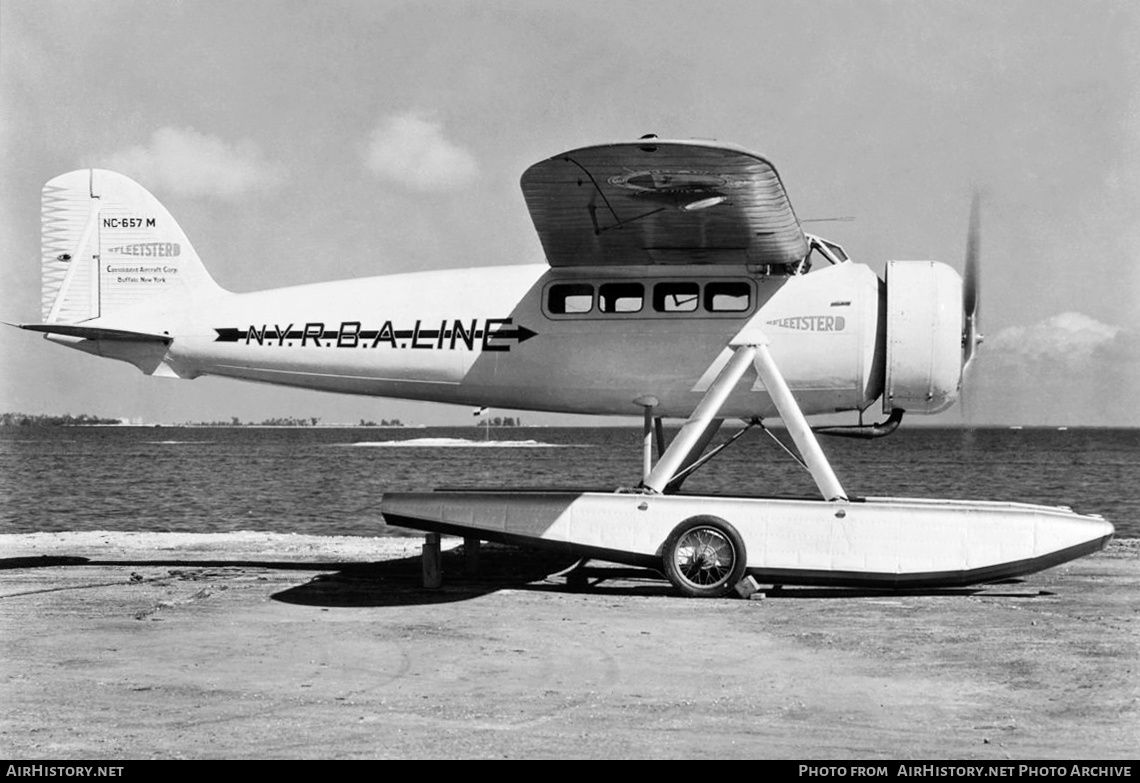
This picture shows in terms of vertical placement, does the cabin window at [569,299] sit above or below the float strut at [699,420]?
above

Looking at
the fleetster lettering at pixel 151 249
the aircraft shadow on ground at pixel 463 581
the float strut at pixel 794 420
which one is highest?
the fleetster lettering at pixel 151 249

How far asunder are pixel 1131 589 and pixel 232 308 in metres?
10.2

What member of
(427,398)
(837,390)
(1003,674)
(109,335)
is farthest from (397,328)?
(1003,674)

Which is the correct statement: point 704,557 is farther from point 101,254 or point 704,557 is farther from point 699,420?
point 101,254

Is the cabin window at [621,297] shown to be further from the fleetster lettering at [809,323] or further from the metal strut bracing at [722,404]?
the fleetster lettering at [809,323]

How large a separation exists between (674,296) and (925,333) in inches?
102

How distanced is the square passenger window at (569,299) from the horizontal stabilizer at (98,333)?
15.0 ft

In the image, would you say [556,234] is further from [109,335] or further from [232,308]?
[109,335]

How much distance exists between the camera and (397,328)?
12391mm

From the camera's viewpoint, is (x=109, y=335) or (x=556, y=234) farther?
(x=109, y=335)

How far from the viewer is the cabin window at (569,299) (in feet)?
39.9

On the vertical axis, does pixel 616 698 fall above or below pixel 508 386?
below

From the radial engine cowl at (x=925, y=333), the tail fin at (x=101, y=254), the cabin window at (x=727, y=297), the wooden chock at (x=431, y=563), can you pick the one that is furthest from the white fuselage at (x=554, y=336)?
the wooden chock at (x=431, y=563)

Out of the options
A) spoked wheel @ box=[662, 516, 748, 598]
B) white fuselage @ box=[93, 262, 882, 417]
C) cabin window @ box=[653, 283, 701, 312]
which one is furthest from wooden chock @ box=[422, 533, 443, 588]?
cabin window @ box=[653, 283, 701, 312]
